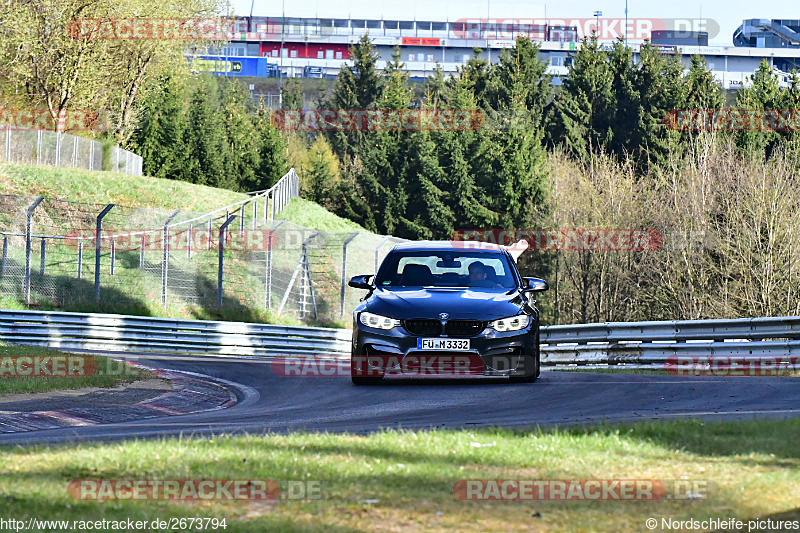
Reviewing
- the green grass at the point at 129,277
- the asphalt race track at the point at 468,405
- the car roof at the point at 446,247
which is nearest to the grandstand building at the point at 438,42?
the green grass at the point at 129,277

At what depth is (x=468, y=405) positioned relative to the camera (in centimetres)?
1048

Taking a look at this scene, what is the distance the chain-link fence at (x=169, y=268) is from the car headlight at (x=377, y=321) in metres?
13.2

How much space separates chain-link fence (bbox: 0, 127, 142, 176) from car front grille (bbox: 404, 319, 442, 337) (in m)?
35.6

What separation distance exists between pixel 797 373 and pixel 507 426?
8677 mm

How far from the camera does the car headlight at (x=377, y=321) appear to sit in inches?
464

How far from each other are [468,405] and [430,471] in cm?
461

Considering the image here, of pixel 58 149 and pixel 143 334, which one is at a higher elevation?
pixel 58 149

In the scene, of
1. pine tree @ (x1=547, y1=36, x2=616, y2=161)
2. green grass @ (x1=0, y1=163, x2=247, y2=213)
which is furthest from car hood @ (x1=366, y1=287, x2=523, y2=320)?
pine tree @ (x1=547, y1=36, x2=616, y2=161)

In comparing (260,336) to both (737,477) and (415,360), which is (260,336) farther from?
(737,477)

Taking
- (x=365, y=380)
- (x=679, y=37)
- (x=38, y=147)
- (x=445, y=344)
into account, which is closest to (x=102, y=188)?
(x=38, y=147)

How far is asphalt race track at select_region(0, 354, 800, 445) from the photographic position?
898 cm
